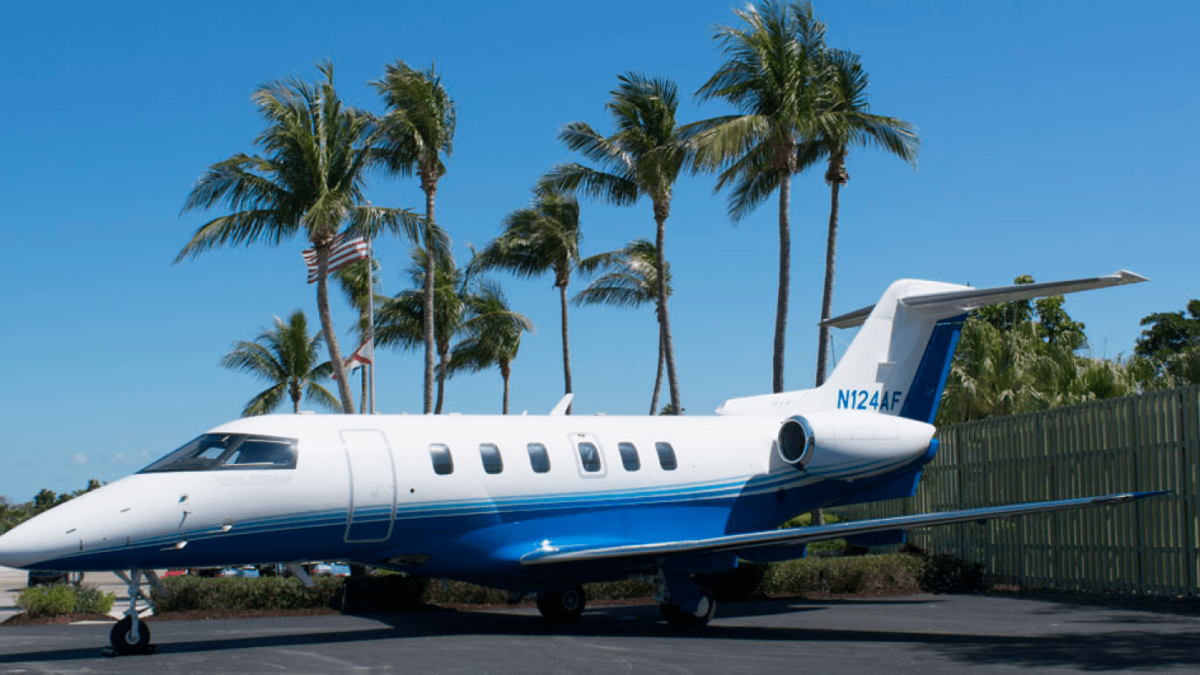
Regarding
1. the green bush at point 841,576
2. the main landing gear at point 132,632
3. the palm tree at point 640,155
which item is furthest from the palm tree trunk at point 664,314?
the main landing gear at point 132,632

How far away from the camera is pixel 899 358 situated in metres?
18.9

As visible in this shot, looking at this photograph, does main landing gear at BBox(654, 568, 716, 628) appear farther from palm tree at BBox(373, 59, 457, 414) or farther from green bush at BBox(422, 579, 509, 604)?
palm tree at BBox(373, 59, 457, 414)

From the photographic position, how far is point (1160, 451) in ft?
55.9

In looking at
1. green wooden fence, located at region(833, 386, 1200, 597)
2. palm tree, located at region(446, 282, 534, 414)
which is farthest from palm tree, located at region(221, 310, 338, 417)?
green wooden fence, located at region(833, 386, 1200, 597)

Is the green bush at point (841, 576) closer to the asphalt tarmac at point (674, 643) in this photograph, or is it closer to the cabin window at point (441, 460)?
the asphalt tarmac at point (674, 643)

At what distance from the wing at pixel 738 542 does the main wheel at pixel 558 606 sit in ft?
6.20

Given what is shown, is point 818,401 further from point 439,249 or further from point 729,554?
point 439,249

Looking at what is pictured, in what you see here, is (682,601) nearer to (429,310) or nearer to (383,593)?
(383,593)

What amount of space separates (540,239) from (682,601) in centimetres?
2154

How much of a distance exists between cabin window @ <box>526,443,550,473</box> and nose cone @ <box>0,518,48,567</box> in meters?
6.07

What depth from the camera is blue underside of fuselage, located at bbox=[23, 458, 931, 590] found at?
13078 millimetres

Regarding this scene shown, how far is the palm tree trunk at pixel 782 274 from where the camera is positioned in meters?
24.9

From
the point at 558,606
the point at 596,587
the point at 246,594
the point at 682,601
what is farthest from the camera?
the point at 596,587

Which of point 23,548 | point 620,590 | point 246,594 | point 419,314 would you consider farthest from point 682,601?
point 419,314
